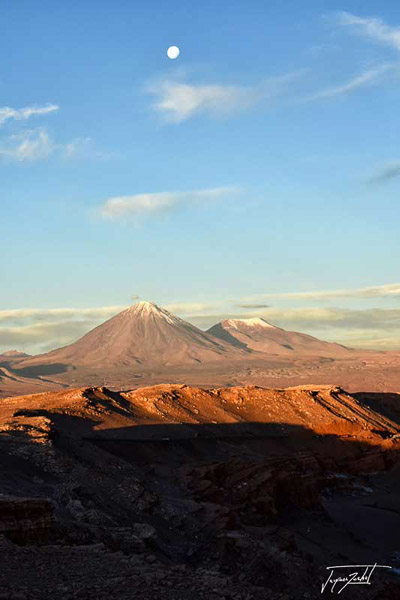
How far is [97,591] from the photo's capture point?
12508 millimetres

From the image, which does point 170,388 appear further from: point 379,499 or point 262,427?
point 379,499

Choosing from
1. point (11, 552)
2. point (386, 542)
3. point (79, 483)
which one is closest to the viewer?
point (11, 552)

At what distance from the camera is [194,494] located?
32531 millimetres

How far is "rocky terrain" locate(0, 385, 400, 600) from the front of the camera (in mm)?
14253

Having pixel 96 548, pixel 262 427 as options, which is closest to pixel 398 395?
pixel 262 427

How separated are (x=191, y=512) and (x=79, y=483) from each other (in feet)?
17.2

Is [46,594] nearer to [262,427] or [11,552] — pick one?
[11,552]

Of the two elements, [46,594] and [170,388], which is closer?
[46,594]

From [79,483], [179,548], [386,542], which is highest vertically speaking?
[79,483]

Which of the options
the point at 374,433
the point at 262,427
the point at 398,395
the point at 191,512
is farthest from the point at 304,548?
the point at 398,395

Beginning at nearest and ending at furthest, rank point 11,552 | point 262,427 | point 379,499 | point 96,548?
point 11,552 < point 96,548 < point 379,499 < point 262,427

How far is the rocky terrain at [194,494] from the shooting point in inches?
561

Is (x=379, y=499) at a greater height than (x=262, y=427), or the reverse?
(x=262, y=427)

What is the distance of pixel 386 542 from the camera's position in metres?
32.8
